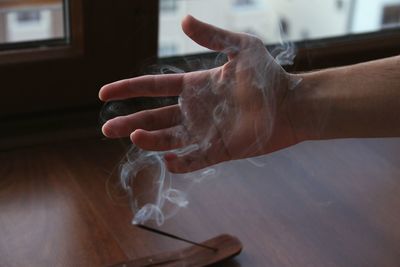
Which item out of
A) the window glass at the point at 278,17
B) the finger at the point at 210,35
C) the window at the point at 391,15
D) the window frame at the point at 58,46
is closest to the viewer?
the finger at the point at 210,35

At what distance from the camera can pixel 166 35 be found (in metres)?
1.18

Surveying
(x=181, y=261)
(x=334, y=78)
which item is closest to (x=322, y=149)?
(x=334, y=78)

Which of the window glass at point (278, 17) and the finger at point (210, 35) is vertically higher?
the finger at point (210, 35)

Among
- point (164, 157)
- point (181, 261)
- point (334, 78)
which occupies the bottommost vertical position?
point (181, 261)

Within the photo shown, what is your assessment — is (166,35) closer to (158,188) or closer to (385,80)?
(158,188)

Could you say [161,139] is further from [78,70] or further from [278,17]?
[278,17]

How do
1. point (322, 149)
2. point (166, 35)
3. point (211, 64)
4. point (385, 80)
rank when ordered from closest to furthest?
point (385, 80) < point (211, 64) < point (322, 149) < point (166, 35)

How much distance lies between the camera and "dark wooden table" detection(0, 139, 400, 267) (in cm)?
84

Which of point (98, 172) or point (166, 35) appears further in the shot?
point (166, 35)

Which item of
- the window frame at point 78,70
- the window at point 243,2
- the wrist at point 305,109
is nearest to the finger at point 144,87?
the wrist at point 305,109

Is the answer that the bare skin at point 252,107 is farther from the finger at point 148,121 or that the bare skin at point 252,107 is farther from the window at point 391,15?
the window at point 391,15

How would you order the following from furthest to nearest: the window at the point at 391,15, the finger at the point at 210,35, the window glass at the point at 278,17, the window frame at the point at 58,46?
the window at the point at 391,15
the window glass at the point at 278,17
the window frame at the point at 58,46
the finger at the point at 210,35

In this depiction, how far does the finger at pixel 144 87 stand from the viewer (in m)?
0.81

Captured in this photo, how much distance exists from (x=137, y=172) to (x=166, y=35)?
1.01 ft
